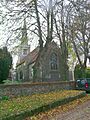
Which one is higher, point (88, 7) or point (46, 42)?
point (88, 7)

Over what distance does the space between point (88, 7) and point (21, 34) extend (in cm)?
635

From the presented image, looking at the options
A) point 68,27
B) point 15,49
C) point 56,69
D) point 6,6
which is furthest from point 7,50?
point 56,69

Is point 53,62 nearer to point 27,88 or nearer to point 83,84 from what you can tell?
point 83,84

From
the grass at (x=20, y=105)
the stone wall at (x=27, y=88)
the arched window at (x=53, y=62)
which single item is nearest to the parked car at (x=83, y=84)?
the stone wall at (x=27, y=88)

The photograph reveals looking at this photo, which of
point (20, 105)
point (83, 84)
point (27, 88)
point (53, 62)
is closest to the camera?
point (20, 105)

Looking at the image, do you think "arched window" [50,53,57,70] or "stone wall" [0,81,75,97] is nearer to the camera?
"stone wall" [0,81,75,97]

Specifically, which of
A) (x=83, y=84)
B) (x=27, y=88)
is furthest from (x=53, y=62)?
(x=27, y=88)

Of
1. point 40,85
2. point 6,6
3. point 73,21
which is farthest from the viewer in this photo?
point 73,21

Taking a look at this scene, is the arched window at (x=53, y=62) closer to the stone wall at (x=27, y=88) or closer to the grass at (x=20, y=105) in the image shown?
the stone wall at (x=27, y=88)

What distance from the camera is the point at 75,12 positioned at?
2553 cm

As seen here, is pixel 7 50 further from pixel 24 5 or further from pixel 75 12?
pixel 75 12

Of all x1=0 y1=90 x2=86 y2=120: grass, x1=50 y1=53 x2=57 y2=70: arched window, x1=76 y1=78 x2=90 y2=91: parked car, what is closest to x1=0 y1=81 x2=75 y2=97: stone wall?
x1=0 y1=90 x2=86 y2=120: grass

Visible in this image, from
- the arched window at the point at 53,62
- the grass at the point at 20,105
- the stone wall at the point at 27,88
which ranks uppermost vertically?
the arched window at the point at 53,62

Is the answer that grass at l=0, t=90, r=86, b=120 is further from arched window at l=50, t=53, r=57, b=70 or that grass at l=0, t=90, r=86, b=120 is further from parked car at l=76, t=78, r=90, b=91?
arched window at l=50, t=53, r=57, b=70
